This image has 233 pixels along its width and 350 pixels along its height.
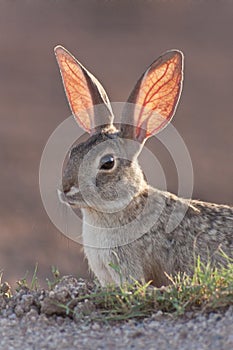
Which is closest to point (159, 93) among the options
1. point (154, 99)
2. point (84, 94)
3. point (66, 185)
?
point (154, 99)

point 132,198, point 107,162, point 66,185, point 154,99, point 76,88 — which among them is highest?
point 76,88

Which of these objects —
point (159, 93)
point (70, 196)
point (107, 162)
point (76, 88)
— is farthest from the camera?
point (76, 88)

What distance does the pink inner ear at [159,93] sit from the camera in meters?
7.25

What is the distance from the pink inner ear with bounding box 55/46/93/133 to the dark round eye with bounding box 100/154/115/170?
0.57 meters

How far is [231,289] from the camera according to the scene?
5410 mm

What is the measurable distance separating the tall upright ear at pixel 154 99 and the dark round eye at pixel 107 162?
0.31m

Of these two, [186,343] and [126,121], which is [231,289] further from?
[126,121]

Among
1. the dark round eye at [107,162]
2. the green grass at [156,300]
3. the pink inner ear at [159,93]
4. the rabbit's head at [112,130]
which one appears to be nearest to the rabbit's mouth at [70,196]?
the rabbit's head at [112,130]

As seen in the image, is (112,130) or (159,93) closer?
(159,93)

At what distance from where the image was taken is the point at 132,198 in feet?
24.0

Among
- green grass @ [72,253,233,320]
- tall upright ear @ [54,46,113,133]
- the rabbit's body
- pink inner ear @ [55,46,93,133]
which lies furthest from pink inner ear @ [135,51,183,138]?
green grass @ [72,253,233,320]

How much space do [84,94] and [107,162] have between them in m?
0.84

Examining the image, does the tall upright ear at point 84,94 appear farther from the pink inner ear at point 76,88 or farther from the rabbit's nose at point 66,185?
the rabbit's nose at point 66,185

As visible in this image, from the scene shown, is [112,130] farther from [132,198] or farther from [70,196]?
[70,196]
